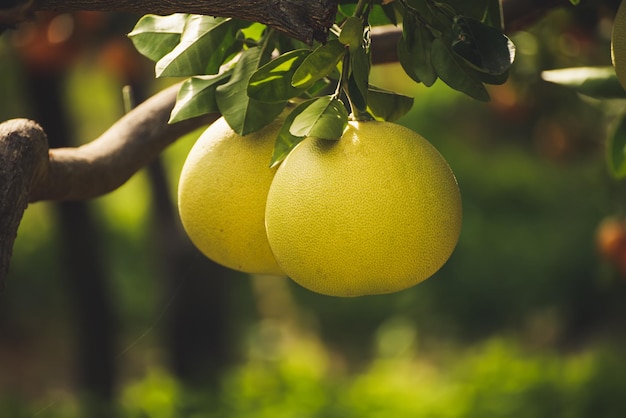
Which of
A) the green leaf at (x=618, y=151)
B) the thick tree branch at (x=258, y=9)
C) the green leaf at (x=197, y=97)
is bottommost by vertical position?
the green leaf at (x=618, y=151)

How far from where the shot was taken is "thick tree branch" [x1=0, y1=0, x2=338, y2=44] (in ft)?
1.93

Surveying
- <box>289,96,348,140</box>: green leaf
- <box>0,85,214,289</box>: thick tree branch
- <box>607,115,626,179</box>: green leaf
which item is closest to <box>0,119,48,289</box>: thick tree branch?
<box>0,85,214,289</box>: thick tree branch

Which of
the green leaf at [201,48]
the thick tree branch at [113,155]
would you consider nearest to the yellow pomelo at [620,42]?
the green leaf at [201,48]

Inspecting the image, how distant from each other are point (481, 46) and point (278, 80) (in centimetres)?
17

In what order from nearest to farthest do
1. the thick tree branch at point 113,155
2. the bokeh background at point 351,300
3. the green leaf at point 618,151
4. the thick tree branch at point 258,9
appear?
the thick tree branch at point 258,9, the thick tree branch at point 113,155, the green leaf at point 618,151, the bokeh background at point 351,300

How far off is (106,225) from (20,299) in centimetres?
83

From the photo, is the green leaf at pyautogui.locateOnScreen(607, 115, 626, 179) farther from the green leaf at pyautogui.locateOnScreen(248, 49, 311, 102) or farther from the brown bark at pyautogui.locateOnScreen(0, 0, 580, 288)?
the green leaf at pyautogui.locateOnScreen(248, 49, 311, 102)

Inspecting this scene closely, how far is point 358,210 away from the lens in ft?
1.97

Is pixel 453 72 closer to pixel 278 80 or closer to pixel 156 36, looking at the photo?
pixel 278 80

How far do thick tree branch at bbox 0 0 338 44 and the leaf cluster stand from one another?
22 mm

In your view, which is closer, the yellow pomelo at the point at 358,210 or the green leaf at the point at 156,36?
the yellow pomelo at the point at 358,210

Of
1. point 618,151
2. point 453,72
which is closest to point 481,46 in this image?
point 453,72

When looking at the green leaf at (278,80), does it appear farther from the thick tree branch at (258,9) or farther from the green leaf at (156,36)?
the green leaf at (156,36)

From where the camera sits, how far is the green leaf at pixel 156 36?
0.76 metres
